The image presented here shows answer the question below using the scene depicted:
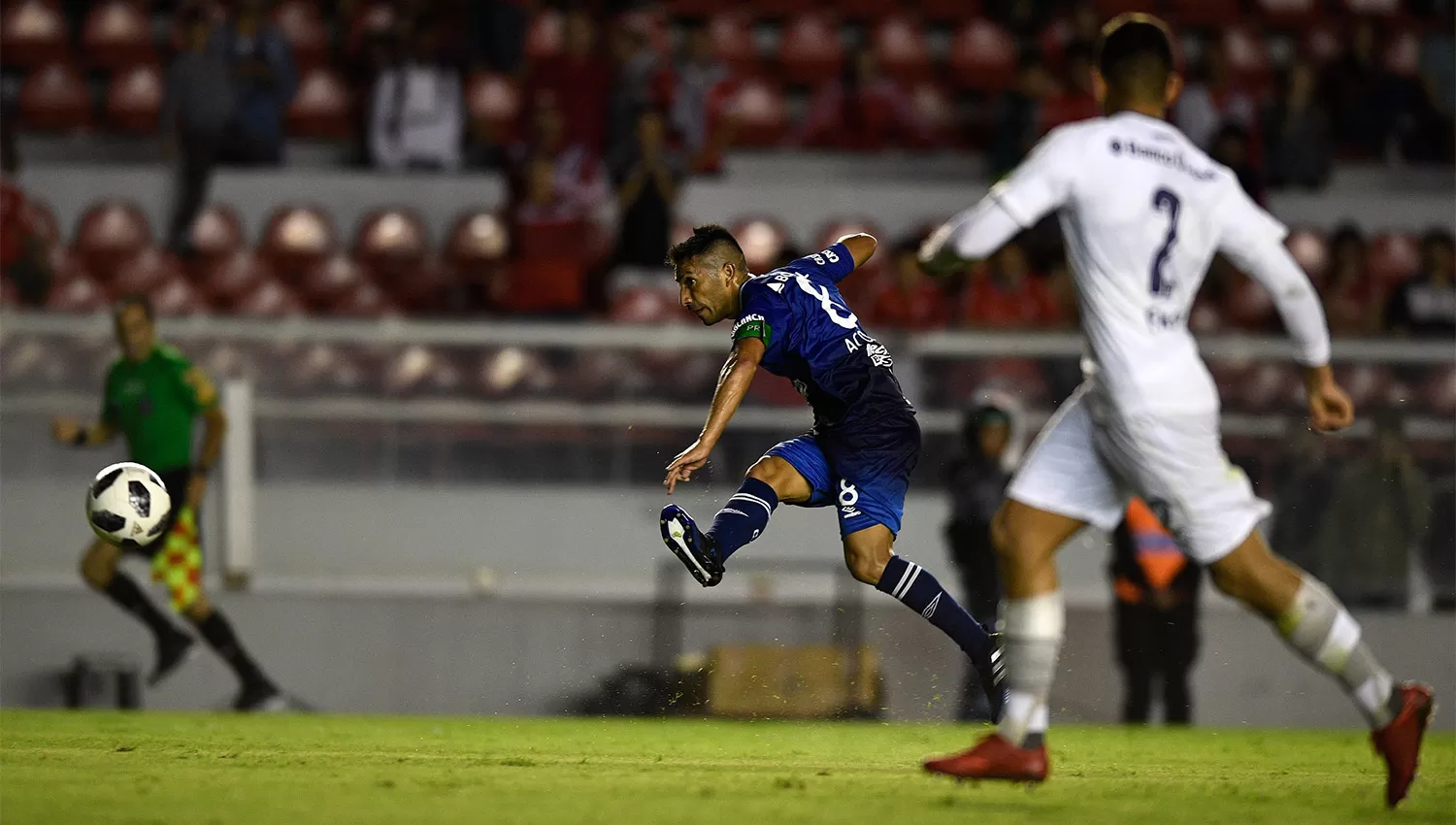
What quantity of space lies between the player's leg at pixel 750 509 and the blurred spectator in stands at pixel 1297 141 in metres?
7.89

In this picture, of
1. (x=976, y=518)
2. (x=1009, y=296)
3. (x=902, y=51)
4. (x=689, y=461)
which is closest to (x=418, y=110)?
(x=902, y=51)

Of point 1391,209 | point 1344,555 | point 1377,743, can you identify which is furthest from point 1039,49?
point 1377,743

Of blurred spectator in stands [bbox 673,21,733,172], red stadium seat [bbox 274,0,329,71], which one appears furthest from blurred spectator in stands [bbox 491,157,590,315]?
red stadium seat [bbox 274,0,329,71]

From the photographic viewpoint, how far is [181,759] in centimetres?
638

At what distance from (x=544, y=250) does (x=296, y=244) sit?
1975 millimetres

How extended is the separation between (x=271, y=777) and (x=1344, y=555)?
248 inches

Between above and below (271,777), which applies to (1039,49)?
above

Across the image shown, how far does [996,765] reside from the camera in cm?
523

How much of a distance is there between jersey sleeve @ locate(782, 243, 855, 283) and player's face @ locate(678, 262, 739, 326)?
0.92 feet

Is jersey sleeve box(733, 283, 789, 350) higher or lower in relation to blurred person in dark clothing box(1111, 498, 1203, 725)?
higher

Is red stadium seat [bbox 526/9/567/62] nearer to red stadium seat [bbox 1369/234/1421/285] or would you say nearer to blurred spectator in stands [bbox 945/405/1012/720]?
blurred spectator in stands [bbox 945/405/1012/720]

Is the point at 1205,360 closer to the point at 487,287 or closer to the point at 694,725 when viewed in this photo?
the point at 694,725

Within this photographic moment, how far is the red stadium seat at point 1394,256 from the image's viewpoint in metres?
12.9

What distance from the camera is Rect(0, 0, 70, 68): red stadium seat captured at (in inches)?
578
